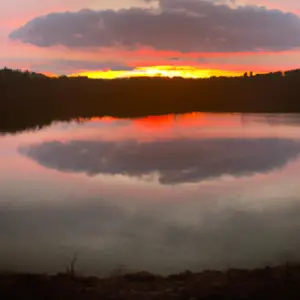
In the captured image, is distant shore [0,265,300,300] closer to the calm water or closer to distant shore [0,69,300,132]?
the calm water

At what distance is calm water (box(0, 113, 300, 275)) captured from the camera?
27.7 ft

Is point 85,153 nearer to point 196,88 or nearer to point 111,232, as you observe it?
point 111,232

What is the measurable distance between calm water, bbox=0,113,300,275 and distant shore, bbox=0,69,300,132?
31304 mm

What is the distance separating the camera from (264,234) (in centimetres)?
955

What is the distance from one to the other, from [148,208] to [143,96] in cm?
6376

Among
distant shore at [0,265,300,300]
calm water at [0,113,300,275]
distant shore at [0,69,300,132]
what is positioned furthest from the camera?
distant shore at [0,69,300,132]

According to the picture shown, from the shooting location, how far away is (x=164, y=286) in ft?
21.3

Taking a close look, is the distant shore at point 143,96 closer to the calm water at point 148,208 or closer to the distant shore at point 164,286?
the calm water at point 148,208

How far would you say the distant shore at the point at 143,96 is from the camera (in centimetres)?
5725

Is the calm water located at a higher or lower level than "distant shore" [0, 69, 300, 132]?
lower

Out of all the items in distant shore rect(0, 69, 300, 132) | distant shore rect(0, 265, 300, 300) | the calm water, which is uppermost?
distant shore rect(0, 69, 300, 132)

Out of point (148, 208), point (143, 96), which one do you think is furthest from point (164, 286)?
point (143, 96)

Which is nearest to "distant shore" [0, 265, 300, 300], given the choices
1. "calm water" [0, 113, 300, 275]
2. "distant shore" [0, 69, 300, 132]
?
"calm water" [0, 113, 300, 275]

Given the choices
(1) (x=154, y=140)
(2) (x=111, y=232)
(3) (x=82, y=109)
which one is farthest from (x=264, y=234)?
(3) (x=82, y=109)
